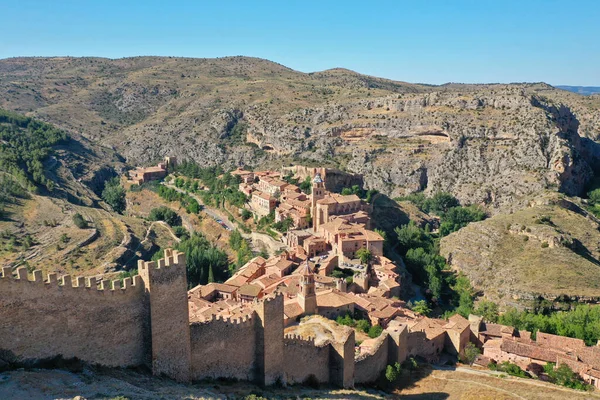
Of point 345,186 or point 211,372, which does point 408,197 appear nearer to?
point 345,186

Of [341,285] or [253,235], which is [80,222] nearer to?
[253,235]

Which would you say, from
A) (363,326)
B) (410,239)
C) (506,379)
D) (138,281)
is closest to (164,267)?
(138,281)

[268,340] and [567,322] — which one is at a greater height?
[268,340]

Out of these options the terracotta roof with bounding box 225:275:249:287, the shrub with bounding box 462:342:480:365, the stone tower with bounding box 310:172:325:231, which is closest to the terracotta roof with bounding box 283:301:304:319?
the terracotta roof with bounding box 225:275:249:287

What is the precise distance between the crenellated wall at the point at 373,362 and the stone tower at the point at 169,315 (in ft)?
32.4

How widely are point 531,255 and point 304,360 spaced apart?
37.3m

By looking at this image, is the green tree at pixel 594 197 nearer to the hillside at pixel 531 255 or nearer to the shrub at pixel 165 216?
the hillside at pixel 531 255

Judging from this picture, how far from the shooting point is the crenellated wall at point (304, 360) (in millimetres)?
20406

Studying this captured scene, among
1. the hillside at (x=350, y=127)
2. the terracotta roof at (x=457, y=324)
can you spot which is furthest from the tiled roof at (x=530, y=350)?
the hillside at (x=350, y=127)

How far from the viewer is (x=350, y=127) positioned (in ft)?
319

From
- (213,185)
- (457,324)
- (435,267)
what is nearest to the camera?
(457,324)

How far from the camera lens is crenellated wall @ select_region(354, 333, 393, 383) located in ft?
78.6

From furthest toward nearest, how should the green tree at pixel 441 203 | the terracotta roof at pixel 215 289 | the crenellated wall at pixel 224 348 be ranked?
the green tree at pixel 441 203 → the terracotta roof at pixel 215 289 → the crenellated wall at pixel 224 348

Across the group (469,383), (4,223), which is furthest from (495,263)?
(4,223)
